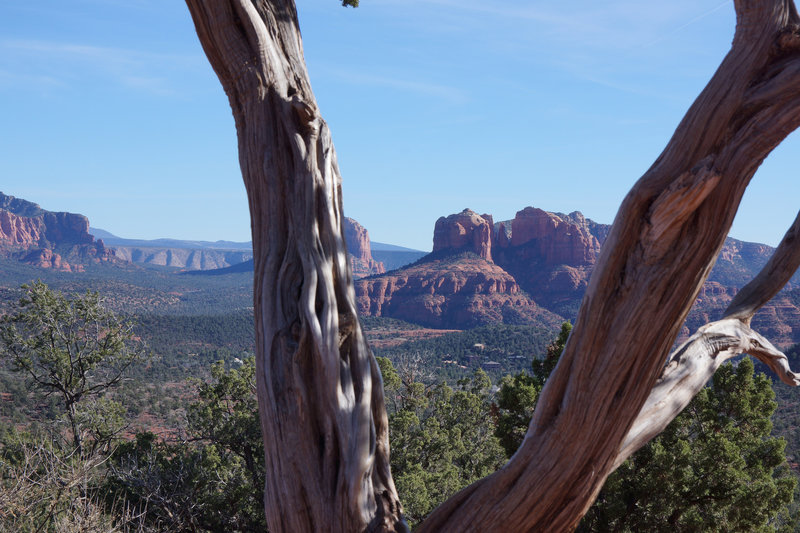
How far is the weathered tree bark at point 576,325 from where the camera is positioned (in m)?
2.19

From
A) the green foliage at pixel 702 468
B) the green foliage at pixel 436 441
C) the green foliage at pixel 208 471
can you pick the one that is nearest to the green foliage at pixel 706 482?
the green foliage at pixel 702 468

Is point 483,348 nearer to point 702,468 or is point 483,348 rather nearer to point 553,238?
point 553,238

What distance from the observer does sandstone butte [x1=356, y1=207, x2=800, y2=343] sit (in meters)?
102

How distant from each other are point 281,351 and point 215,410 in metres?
12.9

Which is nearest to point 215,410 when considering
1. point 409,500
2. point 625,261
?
point 409,500

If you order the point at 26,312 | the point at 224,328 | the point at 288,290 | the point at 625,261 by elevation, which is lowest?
the point at 224,328

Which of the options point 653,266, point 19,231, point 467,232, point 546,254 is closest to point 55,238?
point 19,231

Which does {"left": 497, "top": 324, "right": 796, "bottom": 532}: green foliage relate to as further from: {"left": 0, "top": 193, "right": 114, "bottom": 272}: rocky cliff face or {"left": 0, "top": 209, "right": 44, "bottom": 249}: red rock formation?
{"left": 0, "top": 209, "right": 44, "bottom": 249}: red rock formation

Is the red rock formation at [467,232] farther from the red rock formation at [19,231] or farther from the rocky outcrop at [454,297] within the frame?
the red rock formation at [19,231]

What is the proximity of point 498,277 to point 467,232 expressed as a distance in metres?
15.2

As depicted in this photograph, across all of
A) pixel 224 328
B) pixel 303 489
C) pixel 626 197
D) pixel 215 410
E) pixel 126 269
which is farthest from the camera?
pixel 126 269

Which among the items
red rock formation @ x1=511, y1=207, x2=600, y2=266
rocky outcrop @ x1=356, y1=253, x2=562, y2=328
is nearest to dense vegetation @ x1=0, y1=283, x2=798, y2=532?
rocky outcrop @ x1=356, y1=253, x2=562, y2=328

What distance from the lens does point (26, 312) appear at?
1786 centimetres

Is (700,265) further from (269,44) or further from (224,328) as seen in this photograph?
(224,328)
